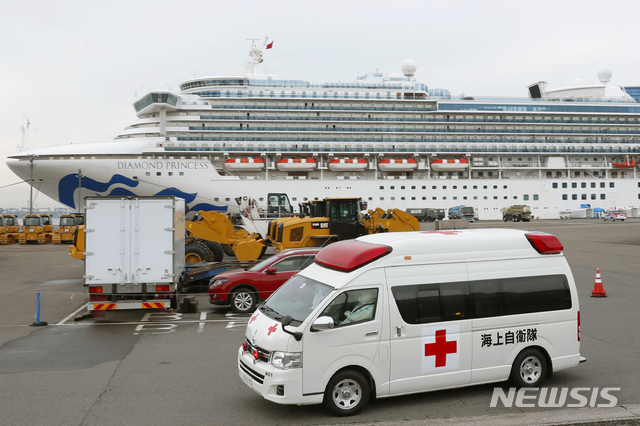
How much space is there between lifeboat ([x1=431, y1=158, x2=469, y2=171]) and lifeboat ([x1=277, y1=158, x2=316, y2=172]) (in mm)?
11353

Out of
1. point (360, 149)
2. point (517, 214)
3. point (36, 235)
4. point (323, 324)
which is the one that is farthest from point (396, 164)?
point (323, 324)

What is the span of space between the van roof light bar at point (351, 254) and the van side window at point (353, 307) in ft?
0.95

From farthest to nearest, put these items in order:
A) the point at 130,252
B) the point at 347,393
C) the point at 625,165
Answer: the point at 625,165 < the point at 130,252 < the point at 347,393

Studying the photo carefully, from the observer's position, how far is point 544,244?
5.94 meters

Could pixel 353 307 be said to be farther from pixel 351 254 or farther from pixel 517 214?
pixel 517 214

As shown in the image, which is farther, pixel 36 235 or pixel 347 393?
pixel 36 235

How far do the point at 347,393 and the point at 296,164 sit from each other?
36495 mm

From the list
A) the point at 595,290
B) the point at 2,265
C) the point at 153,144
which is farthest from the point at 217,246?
the point at 153,144

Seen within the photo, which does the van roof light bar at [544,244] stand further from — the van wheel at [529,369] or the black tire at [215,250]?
the black tire at [215,250]

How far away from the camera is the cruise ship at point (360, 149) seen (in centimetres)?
3566

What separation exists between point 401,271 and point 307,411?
1.77m

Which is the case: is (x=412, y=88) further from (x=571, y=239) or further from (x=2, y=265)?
(x=2, y=265)

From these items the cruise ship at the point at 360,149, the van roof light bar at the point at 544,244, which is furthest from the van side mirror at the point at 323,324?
the cruise ship at the point at 360,149

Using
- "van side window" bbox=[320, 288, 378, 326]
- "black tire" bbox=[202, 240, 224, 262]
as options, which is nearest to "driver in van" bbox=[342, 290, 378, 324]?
"van side window" bbox=[320, 288, 378, 326]
